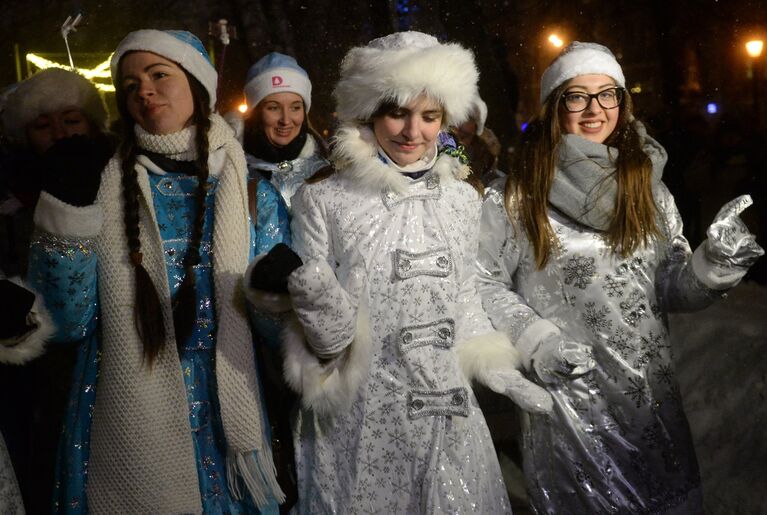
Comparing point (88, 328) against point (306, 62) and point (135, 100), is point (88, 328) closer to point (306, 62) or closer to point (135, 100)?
point (135, 100)

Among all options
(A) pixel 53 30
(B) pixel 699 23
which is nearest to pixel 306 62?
(A) pixel 53 30

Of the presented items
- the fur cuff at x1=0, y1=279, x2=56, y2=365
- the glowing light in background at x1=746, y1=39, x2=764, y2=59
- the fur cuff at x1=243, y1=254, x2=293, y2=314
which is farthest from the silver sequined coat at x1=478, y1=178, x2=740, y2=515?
the glowing light in background at x1=746, y1=39, x2=764, y2=59

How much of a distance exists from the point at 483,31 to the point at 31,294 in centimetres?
695

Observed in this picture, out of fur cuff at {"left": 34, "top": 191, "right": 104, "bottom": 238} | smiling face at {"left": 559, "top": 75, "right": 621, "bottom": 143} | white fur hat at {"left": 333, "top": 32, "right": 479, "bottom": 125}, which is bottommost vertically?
fur cuff at {"left": 34, "top": 191, "right": 104, "bottom": 238}

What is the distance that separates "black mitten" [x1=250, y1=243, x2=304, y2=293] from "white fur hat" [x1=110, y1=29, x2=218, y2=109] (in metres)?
0.81

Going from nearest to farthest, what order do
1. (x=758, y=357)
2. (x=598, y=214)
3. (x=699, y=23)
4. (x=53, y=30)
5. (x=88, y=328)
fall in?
(x=88, y=328), (x=598, y=214), (x=758, y=357), (x=53, y=30), (x=699, y=23)

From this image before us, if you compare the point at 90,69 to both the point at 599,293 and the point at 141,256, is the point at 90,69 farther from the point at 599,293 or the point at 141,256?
the point at 599,293

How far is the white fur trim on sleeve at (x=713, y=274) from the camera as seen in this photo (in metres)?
2.53

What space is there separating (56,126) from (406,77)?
168cm

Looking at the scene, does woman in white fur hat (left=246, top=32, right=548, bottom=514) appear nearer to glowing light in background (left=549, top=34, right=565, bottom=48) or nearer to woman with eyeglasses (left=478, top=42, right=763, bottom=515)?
woman with eyeglasses (left=478, top=42, right=763, bottom=515)

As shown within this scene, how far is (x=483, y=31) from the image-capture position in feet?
26.0

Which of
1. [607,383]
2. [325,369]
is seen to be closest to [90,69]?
[325,369]

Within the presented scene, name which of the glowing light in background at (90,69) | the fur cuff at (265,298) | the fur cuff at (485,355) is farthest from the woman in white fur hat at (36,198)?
the glowing light in background at (90,69)

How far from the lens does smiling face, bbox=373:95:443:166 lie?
247cm
